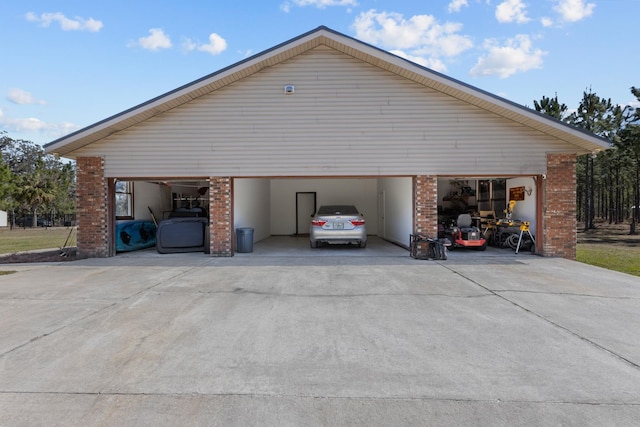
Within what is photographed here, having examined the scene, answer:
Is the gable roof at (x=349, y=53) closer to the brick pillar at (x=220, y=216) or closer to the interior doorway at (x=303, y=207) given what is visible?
the brick pillar at (x=220, y=216)

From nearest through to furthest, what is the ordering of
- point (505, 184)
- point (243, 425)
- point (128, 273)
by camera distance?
point (243, 425)
point (128, 273)
point (505, 184)

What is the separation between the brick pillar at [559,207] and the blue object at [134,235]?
39.9 ft

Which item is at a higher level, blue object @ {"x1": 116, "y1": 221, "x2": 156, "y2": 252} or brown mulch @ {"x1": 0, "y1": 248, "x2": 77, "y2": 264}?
blue object @ {"x1": 116, "y1": 221, "x2": 156, "y2": 252}

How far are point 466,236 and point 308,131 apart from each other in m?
5.59

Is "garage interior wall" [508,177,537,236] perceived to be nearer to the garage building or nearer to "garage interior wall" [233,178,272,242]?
the garage building

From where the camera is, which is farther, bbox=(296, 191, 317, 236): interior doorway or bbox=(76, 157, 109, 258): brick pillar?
bbox=(296, 191, 317, 236): interior doorway

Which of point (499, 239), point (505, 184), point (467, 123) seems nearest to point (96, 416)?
point (467, 123)

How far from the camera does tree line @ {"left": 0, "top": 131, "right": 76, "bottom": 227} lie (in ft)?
134

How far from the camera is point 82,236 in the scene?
11258 mm

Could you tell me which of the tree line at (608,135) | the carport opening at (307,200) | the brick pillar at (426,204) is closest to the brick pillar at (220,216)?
the brick pillar at (426,204)

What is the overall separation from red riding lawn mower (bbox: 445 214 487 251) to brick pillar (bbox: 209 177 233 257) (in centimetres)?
667

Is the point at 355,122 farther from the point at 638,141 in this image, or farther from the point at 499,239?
the point at 638,141

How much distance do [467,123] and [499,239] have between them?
4.34m

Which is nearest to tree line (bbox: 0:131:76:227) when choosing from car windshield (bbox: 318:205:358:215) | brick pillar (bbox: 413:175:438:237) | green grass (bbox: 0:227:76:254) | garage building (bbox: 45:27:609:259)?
green grass (bbox: 0:227:76:254)
